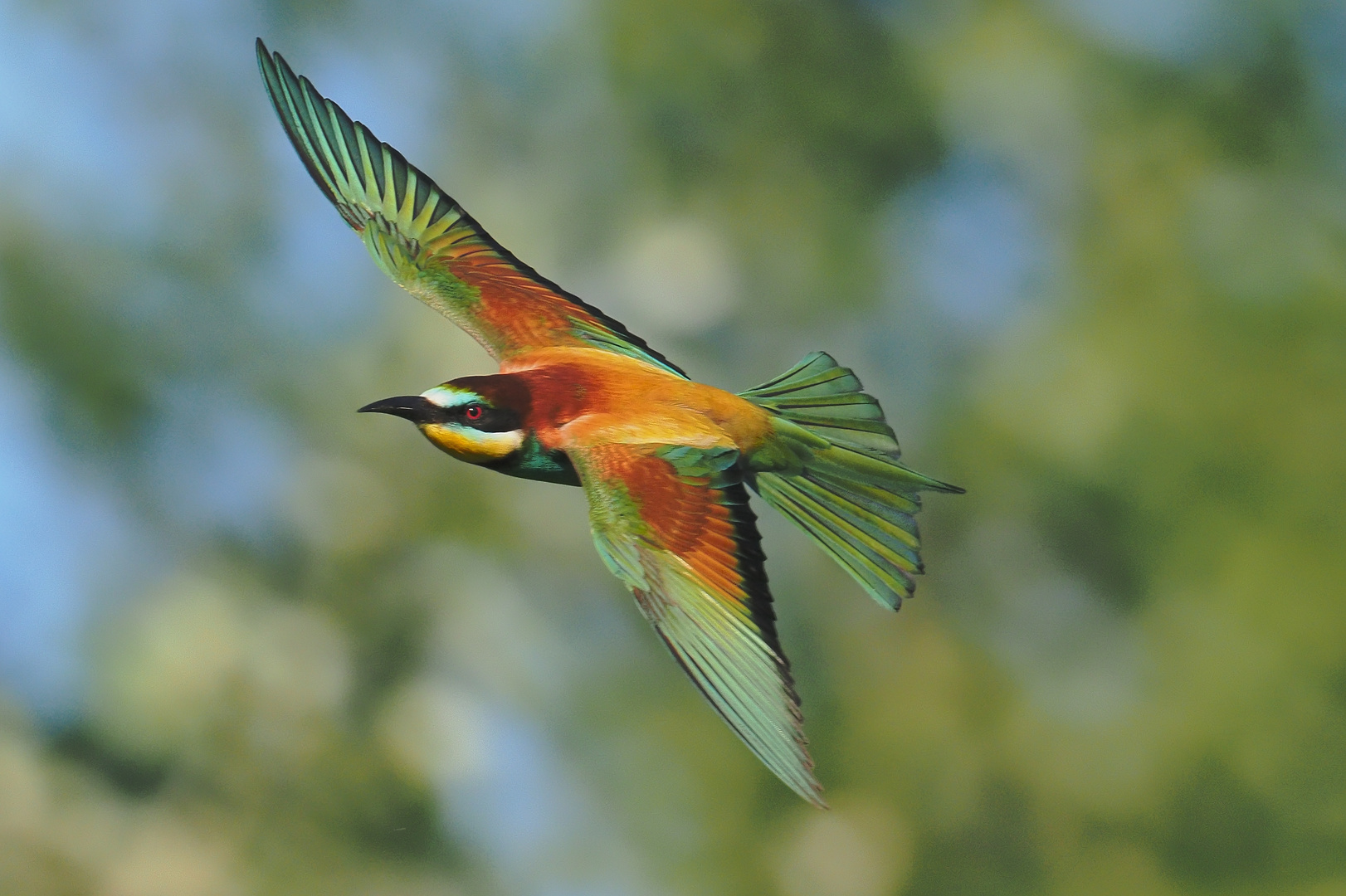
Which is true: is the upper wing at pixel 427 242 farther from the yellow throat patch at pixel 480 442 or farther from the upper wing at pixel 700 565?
the upper wing at pixel 700 565

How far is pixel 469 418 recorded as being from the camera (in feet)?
9.07

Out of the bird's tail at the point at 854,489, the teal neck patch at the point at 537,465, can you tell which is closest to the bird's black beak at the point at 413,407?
the teal neck patch at the point at 537,465

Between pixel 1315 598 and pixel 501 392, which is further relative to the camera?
pixel 1315 598

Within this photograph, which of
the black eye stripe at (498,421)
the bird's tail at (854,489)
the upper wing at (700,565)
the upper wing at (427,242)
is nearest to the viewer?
the upper wing at (700,565)

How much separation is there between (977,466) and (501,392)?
411 centimetres

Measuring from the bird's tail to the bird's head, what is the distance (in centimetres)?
48

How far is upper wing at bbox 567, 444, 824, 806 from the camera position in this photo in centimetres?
240

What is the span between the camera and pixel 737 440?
2.85 meters

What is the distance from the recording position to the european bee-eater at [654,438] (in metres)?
2.51

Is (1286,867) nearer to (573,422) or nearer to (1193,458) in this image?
(1193,458)

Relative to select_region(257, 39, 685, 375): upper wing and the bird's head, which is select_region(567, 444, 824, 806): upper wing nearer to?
the bird's head

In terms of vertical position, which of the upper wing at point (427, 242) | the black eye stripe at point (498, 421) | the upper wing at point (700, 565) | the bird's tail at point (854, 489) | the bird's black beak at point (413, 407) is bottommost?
the upper wing at point (700, 565)

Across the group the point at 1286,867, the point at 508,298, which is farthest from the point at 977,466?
the point at 508,298

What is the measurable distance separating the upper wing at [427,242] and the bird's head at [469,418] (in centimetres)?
42
